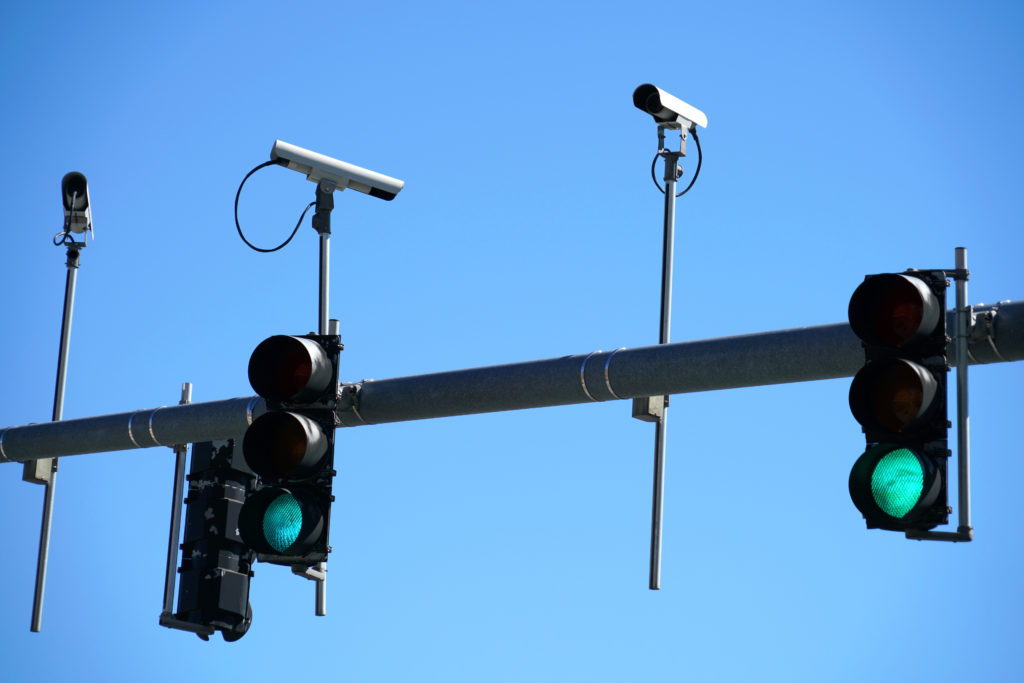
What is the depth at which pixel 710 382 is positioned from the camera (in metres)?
7.35

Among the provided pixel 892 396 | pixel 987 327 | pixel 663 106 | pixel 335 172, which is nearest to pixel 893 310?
pixel 892 396

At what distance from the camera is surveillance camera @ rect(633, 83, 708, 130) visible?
8648 mm

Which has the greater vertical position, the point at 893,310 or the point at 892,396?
the point at 893,310

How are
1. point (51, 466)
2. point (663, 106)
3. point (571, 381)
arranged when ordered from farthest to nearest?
point (51, 466)
point (663, 106)
point (571, 381)

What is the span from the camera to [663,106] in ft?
28.4

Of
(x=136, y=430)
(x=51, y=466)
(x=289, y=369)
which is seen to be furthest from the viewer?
(x=51, y=466)

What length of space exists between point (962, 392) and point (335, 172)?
11.5 ft

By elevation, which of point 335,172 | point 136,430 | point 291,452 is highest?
point 335,172

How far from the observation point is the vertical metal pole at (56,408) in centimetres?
1085

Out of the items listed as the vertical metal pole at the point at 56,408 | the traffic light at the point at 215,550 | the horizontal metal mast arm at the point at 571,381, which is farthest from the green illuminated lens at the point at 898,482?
the vertical metal pole at the point at 56,408

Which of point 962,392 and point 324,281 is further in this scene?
point 324,281

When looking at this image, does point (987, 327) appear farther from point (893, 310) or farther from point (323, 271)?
point (323, 271)

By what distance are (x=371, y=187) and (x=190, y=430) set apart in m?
1.69

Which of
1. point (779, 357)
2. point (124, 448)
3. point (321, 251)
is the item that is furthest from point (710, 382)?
point (124, 448)
